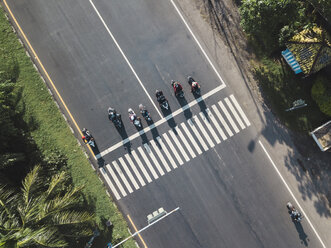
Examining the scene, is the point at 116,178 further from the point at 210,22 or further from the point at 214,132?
the point at 210,22

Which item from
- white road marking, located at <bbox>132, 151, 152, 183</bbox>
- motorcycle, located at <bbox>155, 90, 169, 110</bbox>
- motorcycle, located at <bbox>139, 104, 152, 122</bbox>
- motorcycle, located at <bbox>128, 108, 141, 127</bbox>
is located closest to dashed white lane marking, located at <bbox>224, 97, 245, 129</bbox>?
motorcycle, located at <bbox>155, 90, 169, 110</bbox>

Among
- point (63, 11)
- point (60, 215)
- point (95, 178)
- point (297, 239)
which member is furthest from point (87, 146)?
point (297, 239)

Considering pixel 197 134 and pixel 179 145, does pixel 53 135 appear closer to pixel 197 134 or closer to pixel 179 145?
pixel 179 145

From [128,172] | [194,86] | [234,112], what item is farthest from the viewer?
[234,112]

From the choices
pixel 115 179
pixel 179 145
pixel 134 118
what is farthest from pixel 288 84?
pixel 115 179

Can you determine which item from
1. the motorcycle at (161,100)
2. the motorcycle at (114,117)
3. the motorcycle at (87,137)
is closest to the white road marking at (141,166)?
the motorcycle at (114,117)

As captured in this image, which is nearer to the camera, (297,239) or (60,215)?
(60,215)
